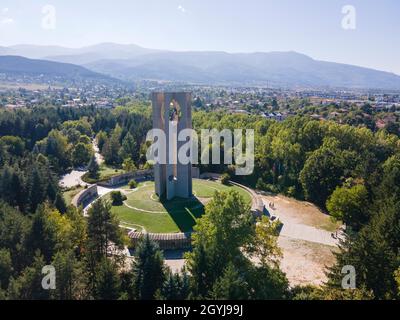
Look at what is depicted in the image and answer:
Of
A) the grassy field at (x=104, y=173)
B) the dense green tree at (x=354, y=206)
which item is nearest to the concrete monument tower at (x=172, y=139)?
the grassy field at (x=104, y=173)

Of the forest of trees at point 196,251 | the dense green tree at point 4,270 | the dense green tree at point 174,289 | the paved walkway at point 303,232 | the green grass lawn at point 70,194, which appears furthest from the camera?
the green grass lawn at point 70,194

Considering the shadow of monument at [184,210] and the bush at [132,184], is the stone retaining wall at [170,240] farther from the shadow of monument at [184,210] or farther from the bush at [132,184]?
the bush at [132,184]

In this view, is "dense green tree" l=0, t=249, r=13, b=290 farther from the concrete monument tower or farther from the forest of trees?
the concrete monument tower

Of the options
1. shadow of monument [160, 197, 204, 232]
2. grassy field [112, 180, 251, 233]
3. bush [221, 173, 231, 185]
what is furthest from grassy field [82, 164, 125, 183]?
bush [221, 173, 231, 185]

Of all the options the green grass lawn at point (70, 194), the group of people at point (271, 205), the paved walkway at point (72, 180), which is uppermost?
the green grass lawn at point (70, 194)

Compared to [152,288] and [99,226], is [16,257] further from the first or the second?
[152,288]

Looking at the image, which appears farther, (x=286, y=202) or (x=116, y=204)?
(x=286, y=202)
